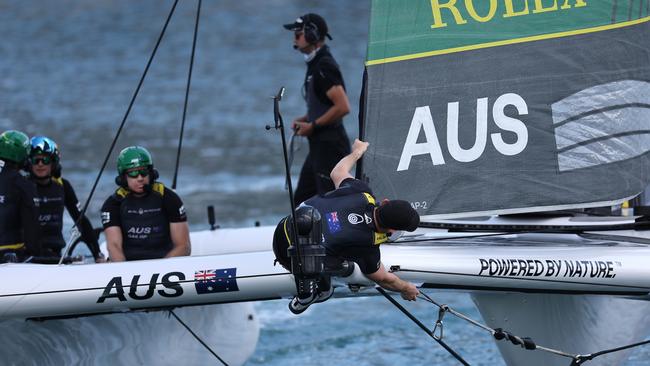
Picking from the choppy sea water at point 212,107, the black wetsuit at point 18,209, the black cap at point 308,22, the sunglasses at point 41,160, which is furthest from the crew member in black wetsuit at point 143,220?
the choppy sea water at point 212,107

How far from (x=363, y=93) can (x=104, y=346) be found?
6.83 ft

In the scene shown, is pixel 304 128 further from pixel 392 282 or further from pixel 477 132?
pixel 392 282

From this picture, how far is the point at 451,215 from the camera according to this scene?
623 centimetres

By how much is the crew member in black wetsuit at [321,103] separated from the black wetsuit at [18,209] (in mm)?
1741

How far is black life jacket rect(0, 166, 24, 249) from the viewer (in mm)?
7078

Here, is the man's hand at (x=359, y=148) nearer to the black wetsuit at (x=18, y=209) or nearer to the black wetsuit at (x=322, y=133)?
the black wetsuit at (x=18, y=209)

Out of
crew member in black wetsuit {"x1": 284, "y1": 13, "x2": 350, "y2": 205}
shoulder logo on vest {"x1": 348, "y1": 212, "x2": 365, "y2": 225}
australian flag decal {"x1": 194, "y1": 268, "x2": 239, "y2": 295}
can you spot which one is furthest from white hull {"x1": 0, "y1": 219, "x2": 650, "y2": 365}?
crew member in black wetsuit {"x1": 284, "y1": 13, "x2": 350, "y2": 205}

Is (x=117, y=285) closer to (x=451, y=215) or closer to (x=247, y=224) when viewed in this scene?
(x=451, y=215)

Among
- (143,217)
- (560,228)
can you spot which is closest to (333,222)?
(560,228)

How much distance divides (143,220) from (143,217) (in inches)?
0.7

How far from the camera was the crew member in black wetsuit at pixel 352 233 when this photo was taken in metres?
5.35

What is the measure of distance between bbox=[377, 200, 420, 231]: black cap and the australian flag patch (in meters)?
0.22

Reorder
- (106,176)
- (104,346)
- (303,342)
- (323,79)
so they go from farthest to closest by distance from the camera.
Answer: (106,176), (303,342), (323,79), (104,346)

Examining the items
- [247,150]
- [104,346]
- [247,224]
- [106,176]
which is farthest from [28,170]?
[247,150]
